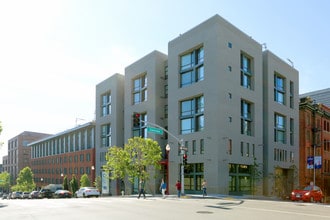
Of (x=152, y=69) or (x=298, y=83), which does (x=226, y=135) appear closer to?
(x=152, y=69)

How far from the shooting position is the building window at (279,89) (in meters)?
59.3

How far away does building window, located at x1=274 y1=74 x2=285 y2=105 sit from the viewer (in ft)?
195

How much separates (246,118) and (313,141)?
23.6 metres

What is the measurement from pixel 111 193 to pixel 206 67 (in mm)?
33514

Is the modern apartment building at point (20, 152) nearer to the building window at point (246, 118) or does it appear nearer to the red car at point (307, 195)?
the building window at point (246, 118)

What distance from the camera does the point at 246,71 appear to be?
171ft

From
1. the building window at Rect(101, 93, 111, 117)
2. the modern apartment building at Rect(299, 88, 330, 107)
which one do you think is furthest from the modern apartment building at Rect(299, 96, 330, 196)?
the building window at Rect(101, 93, 111, 117)

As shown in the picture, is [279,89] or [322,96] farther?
[322,96]

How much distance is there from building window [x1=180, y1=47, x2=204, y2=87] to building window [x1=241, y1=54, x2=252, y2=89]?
657 cm

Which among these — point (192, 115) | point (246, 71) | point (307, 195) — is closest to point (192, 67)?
point (192, 115)

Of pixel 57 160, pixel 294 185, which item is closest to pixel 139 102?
pixel 294 185

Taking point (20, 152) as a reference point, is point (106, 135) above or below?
above

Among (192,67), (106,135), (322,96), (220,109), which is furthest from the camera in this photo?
(322,96)

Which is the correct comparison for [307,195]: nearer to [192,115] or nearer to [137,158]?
[192,115]
